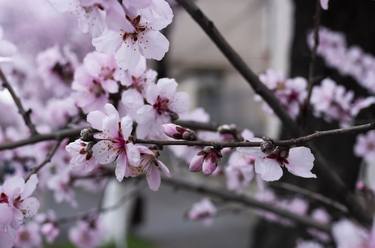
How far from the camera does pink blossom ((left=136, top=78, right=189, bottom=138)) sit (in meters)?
1.35

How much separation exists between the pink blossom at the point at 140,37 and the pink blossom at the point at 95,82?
1.04ft

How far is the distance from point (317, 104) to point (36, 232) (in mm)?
1371

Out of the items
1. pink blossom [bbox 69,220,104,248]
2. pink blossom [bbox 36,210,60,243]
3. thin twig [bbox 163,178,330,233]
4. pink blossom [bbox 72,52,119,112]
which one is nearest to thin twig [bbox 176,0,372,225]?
pink blossom [bbox 72,52,119,112]

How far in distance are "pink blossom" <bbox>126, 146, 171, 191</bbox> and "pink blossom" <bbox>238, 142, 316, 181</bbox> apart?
0.68 feet

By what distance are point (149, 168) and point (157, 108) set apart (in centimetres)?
26

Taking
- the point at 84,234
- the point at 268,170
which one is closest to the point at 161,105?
the point at 268,170

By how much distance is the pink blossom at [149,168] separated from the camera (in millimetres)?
1131

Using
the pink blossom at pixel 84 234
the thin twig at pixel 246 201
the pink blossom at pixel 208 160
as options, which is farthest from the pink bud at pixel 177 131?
the pink blossom at pixel 84 234

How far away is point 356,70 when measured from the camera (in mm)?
3402

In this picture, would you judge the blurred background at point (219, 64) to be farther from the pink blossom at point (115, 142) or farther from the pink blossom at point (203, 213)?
the pink blossom at point (115, 142)

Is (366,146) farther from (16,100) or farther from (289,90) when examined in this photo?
(16,100)

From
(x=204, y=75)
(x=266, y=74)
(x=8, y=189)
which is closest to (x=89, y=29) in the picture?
(x=8, y=189)

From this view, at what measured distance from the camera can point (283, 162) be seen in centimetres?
117

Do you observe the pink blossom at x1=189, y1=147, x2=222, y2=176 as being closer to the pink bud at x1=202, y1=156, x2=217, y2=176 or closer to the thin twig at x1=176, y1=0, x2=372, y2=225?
the pink bud at x1=202, y1=156, x2=217, y2=176
